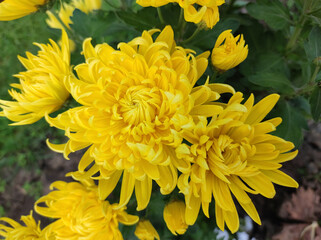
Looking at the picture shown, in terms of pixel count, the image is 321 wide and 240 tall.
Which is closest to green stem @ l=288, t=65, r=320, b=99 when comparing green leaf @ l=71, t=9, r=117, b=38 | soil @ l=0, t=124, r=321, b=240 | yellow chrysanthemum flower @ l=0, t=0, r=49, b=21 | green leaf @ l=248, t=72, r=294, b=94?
green leaf @ l=248, t=72, r=294, b=94

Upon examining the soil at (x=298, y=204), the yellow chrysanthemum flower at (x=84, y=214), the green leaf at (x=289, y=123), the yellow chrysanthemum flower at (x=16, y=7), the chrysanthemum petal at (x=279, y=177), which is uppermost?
the yellow chrysanthemum flower at (x=16, y=7)

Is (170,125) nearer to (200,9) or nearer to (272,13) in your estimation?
(200,9)

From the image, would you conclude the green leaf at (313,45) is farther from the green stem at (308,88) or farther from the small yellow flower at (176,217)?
the small yellow flower at (176,217)

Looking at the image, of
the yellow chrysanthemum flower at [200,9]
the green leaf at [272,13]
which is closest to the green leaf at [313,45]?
the green leaf at [272,13]

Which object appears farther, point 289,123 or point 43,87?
point 289,123

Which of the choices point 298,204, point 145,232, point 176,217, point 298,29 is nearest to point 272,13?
point 298,29

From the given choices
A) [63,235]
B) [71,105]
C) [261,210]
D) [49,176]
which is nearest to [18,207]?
[49,176]

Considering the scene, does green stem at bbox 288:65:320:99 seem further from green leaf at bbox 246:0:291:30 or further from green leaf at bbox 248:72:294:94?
green leaf at bbox 246:0:291:30
